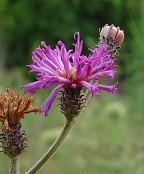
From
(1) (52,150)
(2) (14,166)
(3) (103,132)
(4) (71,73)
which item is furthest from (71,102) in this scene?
(3) (103,132)

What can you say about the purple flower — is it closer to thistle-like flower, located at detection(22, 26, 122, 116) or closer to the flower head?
thistle-like flower, located at detection(22, 26, 122, 116)

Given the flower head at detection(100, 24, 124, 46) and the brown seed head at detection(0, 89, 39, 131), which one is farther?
the flower head at detection(100, 24, 124, 46)

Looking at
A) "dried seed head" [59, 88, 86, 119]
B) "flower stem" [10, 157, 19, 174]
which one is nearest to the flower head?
"dried seed head" [59, 88, 86, 119]

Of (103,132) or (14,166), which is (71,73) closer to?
(14,166)

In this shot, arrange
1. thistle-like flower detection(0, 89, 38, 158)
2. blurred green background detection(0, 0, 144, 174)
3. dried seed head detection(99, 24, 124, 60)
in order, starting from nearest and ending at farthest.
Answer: thistle-like flower detection(0, 89, 38, 158) < dried seed head detection(99, 24, 124, 60) < blurred green background detection(0, 0, 144, 174)

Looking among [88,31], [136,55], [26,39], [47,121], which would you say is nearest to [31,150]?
[47,121]
